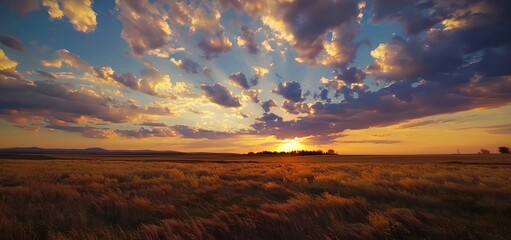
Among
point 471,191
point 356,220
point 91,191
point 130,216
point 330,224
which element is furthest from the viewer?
point 91,191

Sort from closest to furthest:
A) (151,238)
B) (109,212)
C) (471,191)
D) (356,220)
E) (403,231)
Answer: (151,238)
(403,231)
(356,220)
(109,212)
(471,191)

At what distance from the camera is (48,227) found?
6.12 m

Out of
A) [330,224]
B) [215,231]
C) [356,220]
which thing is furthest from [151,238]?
[356,220]

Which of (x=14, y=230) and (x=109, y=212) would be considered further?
(x=109, y=212)

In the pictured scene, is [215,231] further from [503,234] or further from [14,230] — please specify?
[503,234]

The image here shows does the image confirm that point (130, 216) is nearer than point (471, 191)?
Yes

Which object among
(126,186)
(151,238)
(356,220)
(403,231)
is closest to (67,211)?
(151,238)

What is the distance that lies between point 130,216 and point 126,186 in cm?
709

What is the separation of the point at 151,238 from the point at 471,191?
11.5 metres

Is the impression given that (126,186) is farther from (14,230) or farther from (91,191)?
(14,230)

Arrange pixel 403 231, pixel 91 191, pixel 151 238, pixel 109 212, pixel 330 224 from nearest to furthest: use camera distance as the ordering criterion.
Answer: pixel 151 238 < pixel 403 231 < pixel 330 224 < pixel 109 212 < pixel 91 191

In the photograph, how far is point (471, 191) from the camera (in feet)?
36.4

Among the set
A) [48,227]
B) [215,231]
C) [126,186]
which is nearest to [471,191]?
[215,231]

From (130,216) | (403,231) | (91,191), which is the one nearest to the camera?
(403,231)
